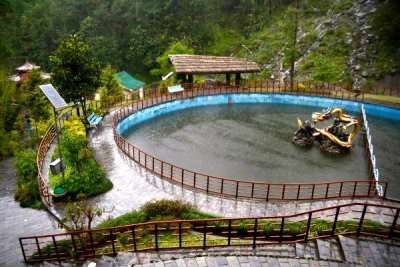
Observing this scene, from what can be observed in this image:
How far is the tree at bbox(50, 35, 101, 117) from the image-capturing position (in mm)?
23453

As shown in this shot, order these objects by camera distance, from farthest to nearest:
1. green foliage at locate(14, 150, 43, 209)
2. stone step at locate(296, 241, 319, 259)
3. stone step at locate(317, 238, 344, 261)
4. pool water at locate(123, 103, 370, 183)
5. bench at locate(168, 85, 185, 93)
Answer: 1. bench at locate(168, 85, 185, 93)
2. pool water at locate(123, 103, 370, 183)
3. green foliage at locate(14, 150, 43, 209)
4. stone step at locate(296, 241, 319, 259)
5. stone step at locate(317, 238, 344, 261)

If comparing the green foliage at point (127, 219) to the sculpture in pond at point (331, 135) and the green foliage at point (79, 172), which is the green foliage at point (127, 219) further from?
the sculpture in pond at point (331, 135)

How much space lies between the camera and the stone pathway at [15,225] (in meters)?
12.9

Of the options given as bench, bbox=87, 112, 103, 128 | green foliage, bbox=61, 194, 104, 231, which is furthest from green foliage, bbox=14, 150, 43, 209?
bench, bbox=87, 112, 103, 128

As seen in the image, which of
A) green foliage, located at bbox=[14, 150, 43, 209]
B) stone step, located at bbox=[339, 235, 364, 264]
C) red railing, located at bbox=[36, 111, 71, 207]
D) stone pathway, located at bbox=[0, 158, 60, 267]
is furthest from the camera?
green foliage, located at bbox=[14, 150, 43, 209]

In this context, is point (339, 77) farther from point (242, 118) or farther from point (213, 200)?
point (213, 200)

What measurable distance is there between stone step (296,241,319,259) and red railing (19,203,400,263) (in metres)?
0.17

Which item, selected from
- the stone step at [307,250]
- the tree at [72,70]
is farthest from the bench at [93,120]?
the stone step at [307,250]

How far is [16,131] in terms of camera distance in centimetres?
2309

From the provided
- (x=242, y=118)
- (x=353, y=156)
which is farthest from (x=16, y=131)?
(x=353, y=156)

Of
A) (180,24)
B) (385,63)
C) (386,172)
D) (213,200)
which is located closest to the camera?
(213,200)

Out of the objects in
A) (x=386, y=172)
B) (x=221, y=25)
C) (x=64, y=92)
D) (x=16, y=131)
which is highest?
(x=221, y=25)

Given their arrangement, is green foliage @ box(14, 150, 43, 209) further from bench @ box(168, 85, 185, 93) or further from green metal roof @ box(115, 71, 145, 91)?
green metal roof @ box(115, 71, 145, 91)

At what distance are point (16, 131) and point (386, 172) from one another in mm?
22348
